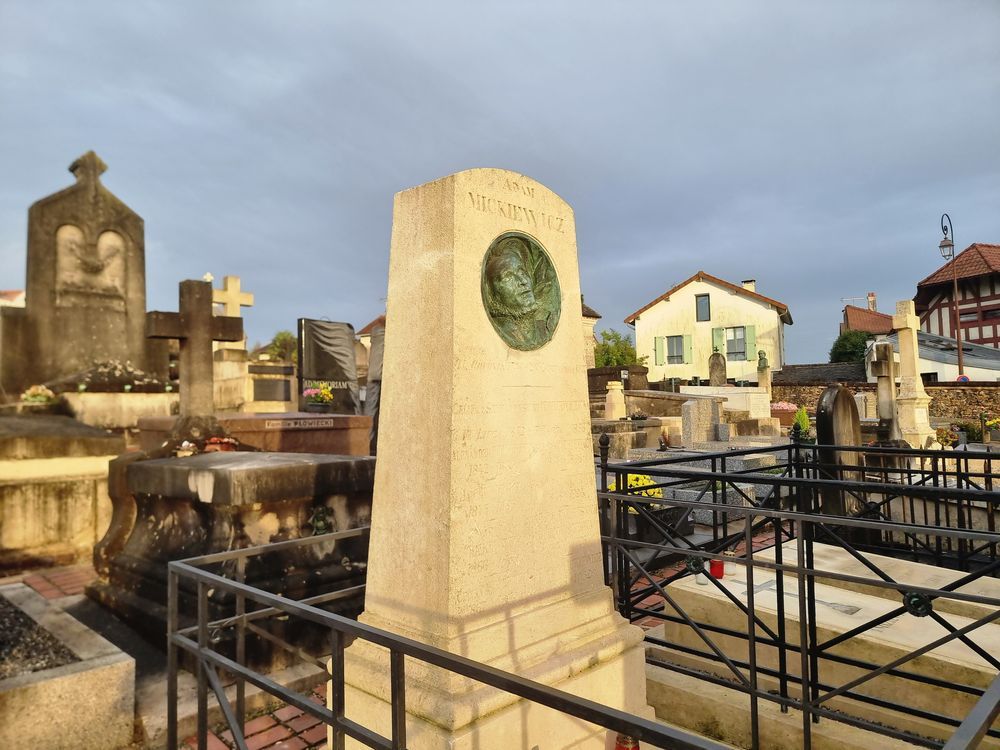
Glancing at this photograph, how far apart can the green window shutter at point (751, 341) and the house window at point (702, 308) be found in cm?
260

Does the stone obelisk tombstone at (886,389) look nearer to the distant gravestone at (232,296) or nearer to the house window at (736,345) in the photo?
the distant gravestone at (232,296)

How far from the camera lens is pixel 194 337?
654 centimetres

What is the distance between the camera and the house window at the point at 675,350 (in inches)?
1625

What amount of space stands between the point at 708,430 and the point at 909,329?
6.17 metres

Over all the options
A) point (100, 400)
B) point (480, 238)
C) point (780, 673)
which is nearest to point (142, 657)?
point (480, 238)

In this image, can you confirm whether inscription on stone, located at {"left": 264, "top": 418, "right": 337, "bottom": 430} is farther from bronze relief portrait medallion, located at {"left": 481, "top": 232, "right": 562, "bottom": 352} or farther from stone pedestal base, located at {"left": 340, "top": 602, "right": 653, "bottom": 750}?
bronze relief portrait medallion, located at {"left": 481, "top": 232, "right": 562, "bottom": 352}

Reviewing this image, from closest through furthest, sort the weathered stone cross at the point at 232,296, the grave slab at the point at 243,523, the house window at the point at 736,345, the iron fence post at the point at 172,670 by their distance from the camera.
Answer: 1. the iron fence post at the point at 172,670
2. the grave slab at the point at 243,523
3. the weathered stone cross at the point at 232,296
4. the house window at the point at 736,345

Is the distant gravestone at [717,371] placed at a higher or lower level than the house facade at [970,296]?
lower

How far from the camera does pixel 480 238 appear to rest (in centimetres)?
270

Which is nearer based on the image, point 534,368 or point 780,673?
point 534,368

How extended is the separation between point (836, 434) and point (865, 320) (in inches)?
1684

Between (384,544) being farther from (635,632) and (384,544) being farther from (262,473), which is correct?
(262,473)

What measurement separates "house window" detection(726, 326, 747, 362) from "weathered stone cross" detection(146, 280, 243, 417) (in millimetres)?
37564

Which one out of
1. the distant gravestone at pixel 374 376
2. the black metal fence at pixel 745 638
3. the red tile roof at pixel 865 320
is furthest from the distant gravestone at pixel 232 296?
the red tile roof at pixel 865 320
